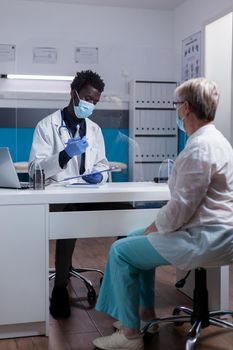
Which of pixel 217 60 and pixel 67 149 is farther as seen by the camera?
pixel 217 60

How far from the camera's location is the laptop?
233 centimetres

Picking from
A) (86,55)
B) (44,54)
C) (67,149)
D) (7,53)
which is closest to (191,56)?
(86,55)

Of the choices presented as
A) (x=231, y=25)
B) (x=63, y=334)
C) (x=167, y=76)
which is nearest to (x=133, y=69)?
(x=167, y=76)

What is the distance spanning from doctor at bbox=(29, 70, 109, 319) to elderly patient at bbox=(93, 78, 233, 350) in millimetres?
618

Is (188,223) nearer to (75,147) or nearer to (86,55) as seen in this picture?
(75,147)

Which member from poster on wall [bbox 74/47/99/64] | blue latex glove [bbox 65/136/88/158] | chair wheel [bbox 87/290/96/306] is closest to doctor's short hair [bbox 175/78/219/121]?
blue latex glove [bbox 65/136/88/158]

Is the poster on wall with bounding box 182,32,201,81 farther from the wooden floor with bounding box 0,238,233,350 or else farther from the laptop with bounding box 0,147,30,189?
the laptop with bounding box 0,147,30,189

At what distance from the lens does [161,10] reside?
5.11 metres

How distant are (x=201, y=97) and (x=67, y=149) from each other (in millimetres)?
840

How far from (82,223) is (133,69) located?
9.48ft

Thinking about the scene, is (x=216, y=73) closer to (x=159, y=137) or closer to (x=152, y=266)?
(x=159, y=137)

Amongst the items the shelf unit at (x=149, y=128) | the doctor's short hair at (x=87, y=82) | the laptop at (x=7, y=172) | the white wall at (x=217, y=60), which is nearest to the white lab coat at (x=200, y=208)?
the laptop at (x=7, y=172)

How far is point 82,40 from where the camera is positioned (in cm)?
494

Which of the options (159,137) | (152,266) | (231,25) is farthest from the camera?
(159,137)
